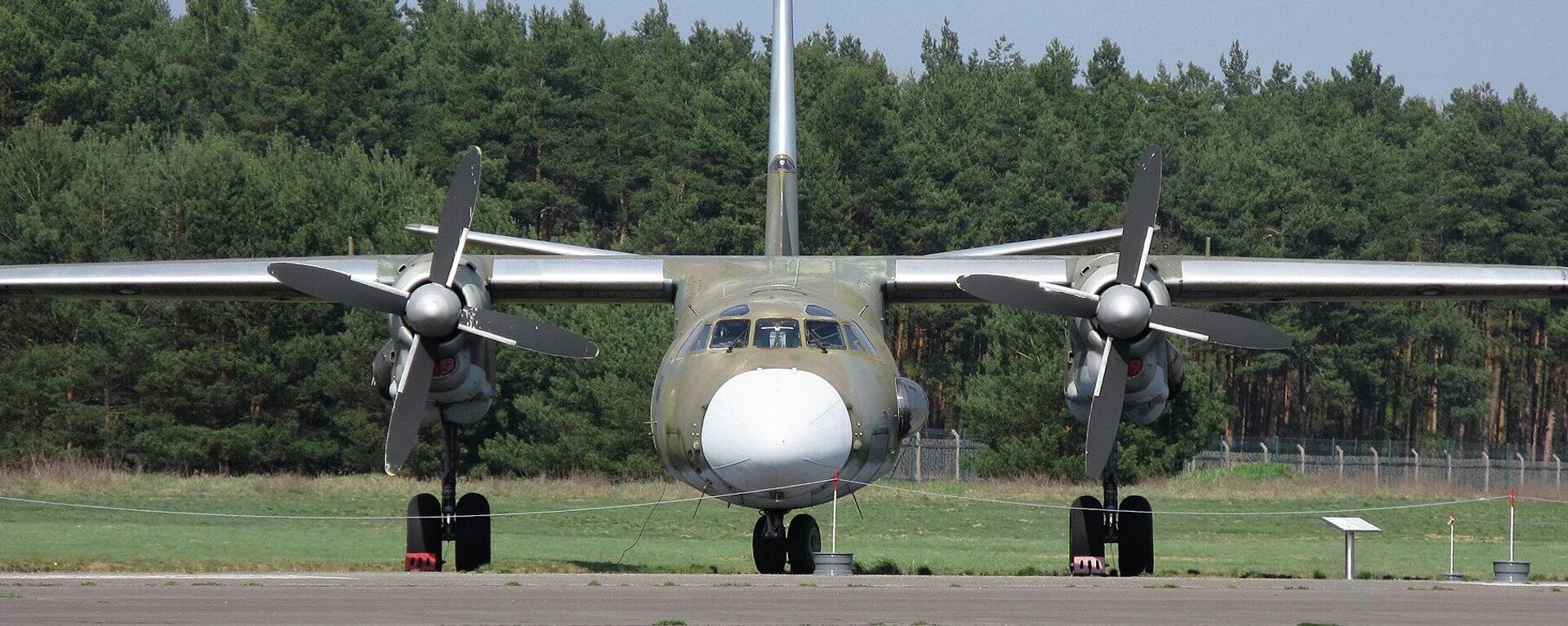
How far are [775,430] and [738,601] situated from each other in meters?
3.42

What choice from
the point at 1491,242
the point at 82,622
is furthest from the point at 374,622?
the point at 1491,242

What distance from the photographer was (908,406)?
18.7 m

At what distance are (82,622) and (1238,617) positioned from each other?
6.73 meters

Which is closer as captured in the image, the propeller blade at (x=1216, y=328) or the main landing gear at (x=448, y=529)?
the propeller blade at (x=1216, y=328)

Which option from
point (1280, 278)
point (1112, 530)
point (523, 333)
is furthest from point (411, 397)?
point (1280, 278)

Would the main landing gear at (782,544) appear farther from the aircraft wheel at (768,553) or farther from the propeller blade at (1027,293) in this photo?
the propeller blade at (1027,293)

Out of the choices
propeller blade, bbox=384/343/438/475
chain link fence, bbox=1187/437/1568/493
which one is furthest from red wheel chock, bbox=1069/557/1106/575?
chain link fence, bbox=1187/437/1568/493

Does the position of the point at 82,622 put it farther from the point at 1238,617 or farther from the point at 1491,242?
the point at 1491,242

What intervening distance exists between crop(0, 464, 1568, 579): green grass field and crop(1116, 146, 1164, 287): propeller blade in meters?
3.22

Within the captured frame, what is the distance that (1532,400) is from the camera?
8419cm

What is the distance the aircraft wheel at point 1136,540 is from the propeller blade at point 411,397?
7.32 metres

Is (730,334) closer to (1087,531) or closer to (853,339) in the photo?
(853,339)

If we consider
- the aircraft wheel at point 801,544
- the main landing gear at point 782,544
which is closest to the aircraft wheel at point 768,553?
the main landing gear at point 782,544

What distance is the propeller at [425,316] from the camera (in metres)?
19.5
